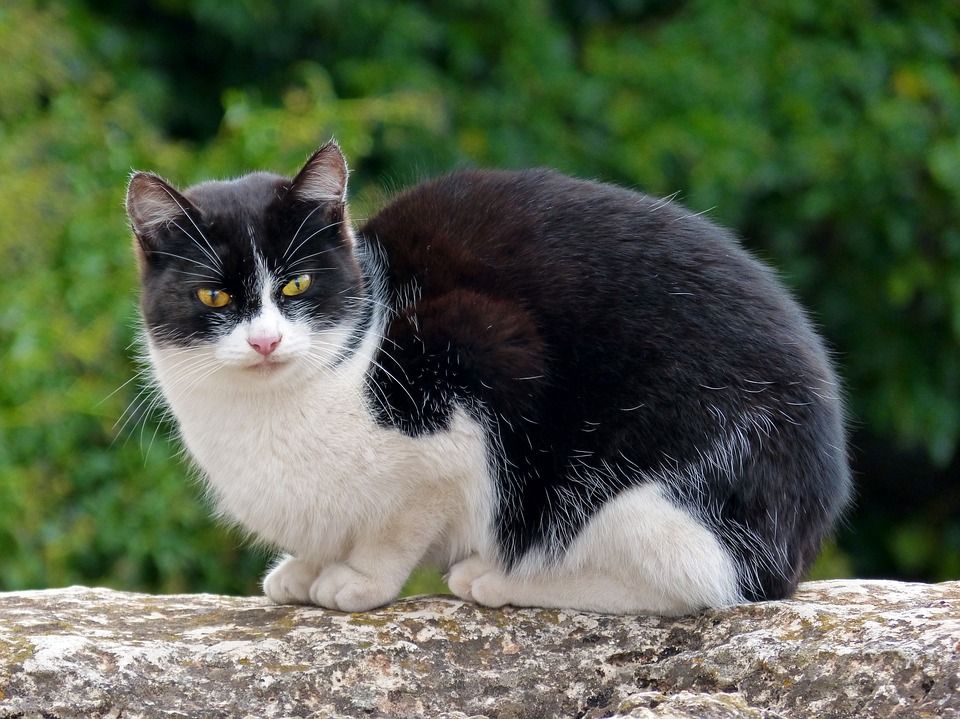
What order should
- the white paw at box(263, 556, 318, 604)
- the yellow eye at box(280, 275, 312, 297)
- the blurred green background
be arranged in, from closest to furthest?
the yellow eye at box(280, 275, 312, 297)
the white paw at box(263, 556, 318, 604)
the blurred green background

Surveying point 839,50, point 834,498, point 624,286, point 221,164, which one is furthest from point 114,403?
point 839,50

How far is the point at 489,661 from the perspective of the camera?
2.58 meters

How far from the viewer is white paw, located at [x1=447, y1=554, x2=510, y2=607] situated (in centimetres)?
277

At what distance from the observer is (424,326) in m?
2.73

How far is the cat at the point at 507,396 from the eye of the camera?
8.62 feet

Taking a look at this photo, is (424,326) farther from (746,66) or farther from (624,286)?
(746,66)

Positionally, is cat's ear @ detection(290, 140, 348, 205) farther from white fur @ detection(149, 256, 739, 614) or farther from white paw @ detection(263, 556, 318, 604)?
white paw @ detection(263, 556, 318, 604)

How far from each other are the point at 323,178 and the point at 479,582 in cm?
94

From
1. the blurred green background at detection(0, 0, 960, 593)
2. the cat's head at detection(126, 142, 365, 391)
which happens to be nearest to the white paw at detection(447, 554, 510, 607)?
the cat's head at detection(126, 142, 365, 391)

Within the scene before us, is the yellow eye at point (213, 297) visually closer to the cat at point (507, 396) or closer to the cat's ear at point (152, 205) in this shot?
the cat at point (507, 396)

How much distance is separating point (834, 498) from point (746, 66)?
3336 mm

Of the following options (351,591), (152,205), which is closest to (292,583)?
(351,591)

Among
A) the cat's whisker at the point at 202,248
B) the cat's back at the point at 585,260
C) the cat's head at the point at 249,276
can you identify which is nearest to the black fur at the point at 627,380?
the cat's back at the point at 585,260

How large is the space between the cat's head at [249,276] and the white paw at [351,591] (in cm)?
45
